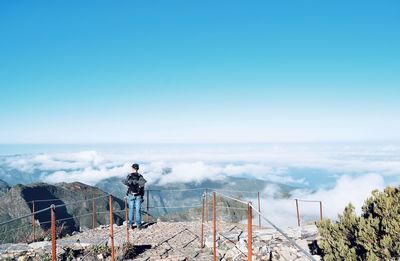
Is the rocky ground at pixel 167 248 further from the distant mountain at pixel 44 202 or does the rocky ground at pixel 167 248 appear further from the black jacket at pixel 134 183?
the distant mountain at pixel 44 202

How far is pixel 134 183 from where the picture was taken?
1220 cm

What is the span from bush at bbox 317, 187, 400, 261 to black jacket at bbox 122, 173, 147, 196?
623cm

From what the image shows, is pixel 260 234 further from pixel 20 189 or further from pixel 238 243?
pixel 20 189

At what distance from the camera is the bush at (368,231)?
7148 millimetres

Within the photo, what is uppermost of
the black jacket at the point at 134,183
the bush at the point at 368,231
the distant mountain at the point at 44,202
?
the black jacket at the point at 134,183

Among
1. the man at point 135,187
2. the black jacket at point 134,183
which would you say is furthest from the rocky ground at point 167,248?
the black jacket at point 134,183

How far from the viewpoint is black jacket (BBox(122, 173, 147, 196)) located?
480 inches

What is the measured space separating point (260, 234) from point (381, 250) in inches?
189

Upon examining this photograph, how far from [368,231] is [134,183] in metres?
7.60

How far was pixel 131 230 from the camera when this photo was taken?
12.8 meters

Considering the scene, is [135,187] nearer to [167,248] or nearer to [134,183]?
[134,183]

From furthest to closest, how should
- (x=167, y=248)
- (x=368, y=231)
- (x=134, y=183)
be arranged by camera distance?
(x=134, y=183) < (x=167, y=248) < (x=368, y=231)

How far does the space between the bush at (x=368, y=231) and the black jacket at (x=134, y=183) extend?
6225 millimetres

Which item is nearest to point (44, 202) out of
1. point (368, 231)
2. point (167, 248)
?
point (167, 248)
